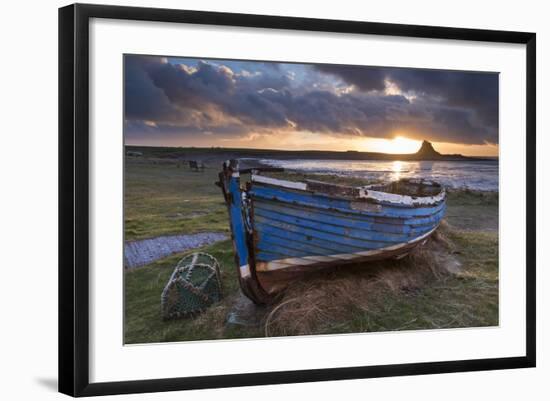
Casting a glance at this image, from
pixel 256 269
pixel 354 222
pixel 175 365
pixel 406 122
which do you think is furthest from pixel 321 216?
pixel 175 365

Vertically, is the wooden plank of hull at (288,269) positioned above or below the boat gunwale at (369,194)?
below

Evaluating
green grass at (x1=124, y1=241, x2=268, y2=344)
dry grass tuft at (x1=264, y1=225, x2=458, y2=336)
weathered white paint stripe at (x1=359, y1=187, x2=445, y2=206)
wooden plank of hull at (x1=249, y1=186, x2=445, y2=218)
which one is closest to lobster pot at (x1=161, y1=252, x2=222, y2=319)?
green grass at (x1=124, y1=241, x2=268, y2=344)

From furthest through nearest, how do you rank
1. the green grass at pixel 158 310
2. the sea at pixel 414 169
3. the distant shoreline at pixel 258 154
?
1. the sea at pixel 414 169
2. the distant shoreline at pixel 258 154
3. the green grass at pixel 158 310

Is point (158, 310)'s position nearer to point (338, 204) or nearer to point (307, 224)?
point (307, 224)

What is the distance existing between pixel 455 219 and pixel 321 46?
169cm

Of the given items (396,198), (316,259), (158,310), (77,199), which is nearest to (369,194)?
(396,198)

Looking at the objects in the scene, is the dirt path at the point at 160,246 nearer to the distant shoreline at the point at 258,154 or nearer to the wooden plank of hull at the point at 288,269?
the wooden plank of hull at the point at 288,269

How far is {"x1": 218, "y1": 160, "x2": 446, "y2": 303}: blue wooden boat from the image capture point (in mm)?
4918

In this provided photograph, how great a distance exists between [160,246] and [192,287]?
1.18 ft

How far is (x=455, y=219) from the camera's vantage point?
17.9ft

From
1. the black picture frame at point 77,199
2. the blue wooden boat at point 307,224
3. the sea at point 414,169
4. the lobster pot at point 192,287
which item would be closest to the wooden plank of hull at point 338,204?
the blue wooden boat at point 307,224

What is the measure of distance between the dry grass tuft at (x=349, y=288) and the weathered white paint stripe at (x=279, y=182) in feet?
2.19

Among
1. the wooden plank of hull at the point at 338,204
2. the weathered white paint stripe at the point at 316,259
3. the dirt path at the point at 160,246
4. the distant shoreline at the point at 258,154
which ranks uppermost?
the distant shoreline at the point at 258,154

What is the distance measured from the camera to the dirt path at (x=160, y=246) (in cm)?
471
